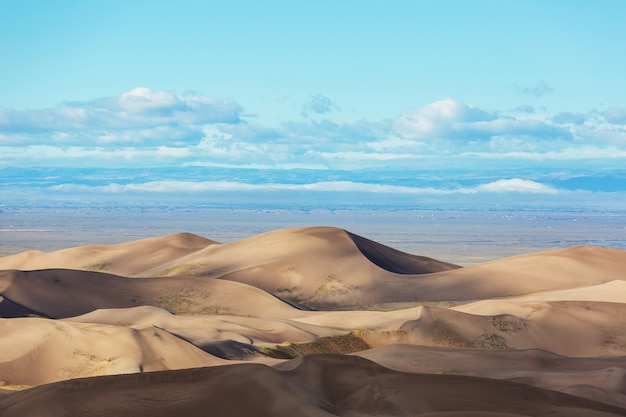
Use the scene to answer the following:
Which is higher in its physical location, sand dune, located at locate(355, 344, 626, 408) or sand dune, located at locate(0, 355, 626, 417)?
sand dune, located at locate(0, 355, 626, 417)

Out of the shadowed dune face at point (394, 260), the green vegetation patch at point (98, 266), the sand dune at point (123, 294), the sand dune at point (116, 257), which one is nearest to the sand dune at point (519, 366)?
the sand dune at point (123, 294)

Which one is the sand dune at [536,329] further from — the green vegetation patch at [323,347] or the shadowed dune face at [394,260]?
the shadowed dune face at [394,260]

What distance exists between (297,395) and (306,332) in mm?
17126

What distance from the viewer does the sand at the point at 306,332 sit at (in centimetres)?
1248

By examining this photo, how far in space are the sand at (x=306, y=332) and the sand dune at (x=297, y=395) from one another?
0.09ft

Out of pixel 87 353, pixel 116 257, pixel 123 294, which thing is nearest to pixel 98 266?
pixel 116 257

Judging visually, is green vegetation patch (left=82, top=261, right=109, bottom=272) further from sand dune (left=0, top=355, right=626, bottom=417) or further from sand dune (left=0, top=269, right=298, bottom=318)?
sand dune (left=0, top=355, right=626, bottom=417)

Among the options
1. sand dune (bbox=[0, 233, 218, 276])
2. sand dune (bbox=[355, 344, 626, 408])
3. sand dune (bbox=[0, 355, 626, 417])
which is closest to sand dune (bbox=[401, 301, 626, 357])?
sand dune (bbox=[355, 344, 626, 408])

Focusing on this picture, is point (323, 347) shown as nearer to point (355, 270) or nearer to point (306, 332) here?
point (306, 332)

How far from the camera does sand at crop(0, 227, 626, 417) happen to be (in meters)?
12.5

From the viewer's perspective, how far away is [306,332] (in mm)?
29141

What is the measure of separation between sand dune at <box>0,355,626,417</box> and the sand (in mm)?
29

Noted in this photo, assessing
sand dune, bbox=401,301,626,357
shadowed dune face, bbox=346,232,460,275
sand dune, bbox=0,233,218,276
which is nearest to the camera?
sand dune, bbox=401,301,626,357

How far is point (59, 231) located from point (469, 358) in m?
104
